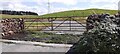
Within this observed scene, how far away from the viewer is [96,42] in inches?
243

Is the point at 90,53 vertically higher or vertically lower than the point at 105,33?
lower

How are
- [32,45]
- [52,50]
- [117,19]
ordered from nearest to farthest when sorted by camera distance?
[117,19] < [52,50] < [32,45]

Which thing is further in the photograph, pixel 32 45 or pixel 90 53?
pixel 32 45

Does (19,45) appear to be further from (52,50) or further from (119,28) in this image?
(119,28)

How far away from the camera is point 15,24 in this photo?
656 inches

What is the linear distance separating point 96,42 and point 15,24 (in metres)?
11.0

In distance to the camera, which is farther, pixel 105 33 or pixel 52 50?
pixel 52 50

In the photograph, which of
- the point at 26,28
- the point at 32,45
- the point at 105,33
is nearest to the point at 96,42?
the point at 105,33

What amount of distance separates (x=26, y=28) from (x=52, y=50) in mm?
7249

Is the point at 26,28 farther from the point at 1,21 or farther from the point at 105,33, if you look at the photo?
the point at 105,33

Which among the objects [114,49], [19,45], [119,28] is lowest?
[19,45]

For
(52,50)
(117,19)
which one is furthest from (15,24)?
(117,19)

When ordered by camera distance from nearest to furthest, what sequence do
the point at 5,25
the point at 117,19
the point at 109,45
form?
the point at 109,45
the point at 117,19
the point at 5,25

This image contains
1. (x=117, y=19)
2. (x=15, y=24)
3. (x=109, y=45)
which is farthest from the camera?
(x=15, y=24)
